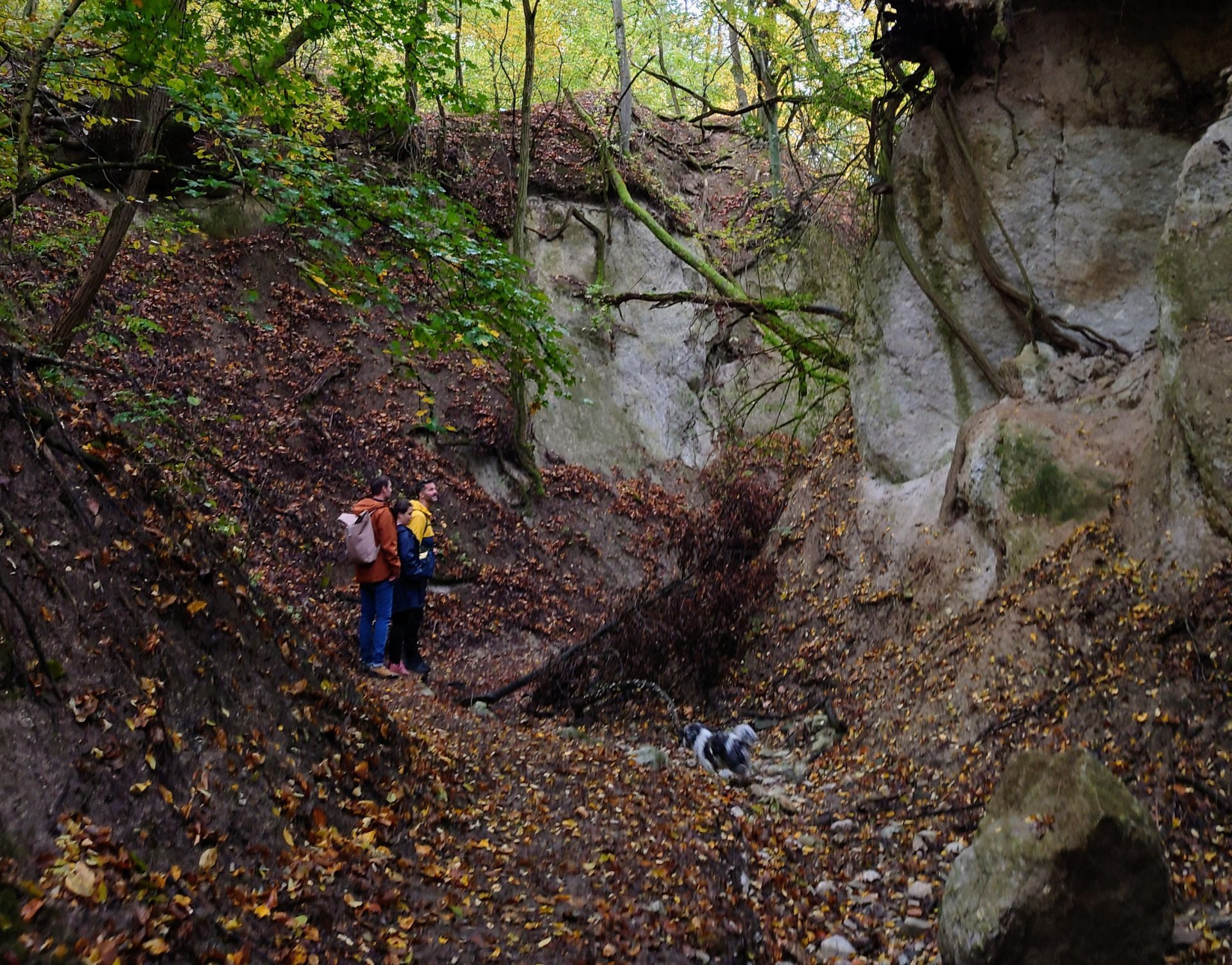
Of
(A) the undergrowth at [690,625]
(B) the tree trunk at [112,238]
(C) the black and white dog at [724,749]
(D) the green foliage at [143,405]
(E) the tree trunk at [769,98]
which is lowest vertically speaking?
(C) the black and white dog at [724,749]

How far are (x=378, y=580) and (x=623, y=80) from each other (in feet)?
51.2

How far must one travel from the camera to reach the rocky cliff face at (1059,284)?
209 inches

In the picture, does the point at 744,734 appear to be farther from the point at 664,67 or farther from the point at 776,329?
the point at 664,67

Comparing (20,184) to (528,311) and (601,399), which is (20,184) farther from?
(601,399)

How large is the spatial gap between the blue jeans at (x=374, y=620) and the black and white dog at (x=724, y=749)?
3.27 metres

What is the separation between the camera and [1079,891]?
335cm

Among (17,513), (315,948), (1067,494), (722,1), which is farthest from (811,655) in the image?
(722,1)

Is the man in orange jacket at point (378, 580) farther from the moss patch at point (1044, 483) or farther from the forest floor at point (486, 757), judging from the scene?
the moss patch at point (1044, 483)

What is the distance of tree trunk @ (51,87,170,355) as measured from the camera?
7.40m

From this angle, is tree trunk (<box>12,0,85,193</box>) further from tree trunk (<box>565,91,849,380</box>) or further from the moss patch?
tree trunk (<box>565,91,849,380</box>)

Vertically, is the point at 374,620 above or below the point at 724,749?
above

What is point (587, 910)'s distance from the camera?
13.3 ft

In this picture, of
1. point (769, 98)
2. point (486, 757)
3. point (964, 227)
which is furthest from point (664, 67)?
point (486, 757)

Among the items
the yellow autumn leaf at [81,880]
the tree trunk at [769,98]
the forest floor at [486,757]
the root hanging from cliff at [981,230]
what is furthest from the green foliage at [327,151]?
the tree trunk at [769,98]
